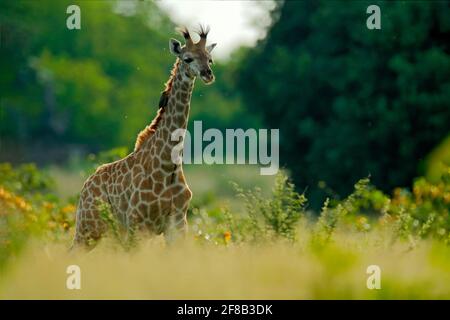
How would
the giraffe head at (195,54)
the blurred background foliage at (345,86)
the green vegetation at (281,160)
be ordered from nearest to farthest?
the green vegetation at (281,160), the giraffe head at (195,54), the blurred background foliage at (345,86)

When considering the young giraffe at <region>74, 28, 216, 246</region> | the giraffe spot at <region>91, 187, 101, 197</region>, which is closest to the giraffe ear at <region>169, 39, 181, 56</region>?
the young giraffe at <region>74, 28, 216, 246</region>

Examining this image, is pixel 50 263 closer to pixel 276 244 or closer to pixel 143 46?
pixel 276 244

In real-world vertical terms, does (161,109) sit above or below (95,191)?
above

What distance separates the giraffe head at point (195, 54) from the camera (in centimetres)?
998

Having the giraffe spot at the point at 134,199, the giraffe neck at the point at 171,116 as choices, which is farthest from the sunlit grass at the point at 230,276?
the giraffe neck at the point at 171,116

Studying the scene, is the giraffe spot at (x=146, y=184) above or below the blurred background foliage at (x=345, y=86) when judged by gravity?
below

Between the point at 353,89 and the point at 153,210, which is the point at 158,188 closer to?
the point at 153,210

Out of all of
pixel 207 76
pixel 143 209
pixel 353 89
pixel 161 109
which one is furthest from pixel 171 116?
pixel 353 89

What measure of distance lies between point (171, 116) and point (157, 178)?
72cm

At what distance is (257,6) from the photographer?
28.6 meters

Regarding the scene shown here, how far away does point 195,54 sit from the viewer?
10.0 metres

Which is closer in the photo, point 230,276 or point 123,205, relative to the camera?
point 230,276

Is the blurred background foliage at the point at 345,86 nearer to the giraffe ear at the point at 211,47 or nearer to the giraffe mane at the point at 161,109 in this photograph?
the giraffe mane at the point at 161,109

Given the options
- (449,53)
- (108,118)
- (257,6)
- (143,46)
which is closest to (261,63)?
(257,6)
